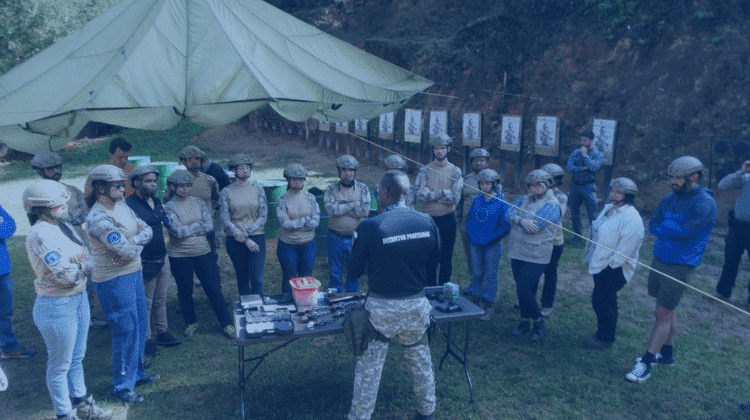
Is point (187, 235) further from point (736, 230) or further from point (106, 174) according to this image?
point (736, 230)

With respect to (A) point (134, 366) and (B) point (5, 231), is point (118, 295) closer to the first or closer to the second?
(A) point (134, 366)

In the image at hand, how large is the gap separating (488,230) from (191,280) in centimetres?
345

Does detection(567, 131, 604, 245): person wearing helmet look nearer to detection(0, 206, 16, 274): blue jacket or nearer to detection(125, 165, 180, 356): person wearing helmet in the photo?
detection(125, 165, 180, 356): person wearing helmet

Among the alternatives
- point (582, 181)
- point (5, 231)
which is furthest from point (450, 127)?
Result: point (5, 231)

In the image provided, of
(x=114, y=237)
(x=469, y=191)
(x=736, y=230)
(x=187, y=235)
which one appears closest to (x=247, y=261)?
(x=187, y=235)

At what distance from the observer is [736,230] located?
677 cm

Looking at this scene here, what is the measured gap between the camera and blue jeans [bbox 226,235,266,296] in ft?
20.2

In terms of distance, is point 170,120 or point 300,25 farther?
point 300,25

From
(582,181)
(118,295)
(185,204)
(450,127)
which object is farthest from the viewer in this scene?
(450,127)

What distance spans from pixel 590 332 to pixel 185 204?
191 inches

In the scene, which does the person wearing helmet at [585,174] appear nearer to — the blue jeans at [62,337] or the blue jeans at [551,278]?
the blue jeans at [551,278]

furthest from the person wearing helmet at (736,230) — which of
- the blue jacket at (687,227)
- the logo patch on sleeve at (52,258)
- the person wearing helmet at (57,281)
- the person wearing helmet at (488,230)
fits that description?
the logo patch on sleeve at (52,258)

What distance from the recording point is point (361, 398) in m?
4.16

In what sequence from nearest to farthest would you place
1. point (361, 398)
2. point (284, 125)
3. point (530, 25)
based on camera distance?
point (361, 398) < point (530, 25) < point (284, 125)
